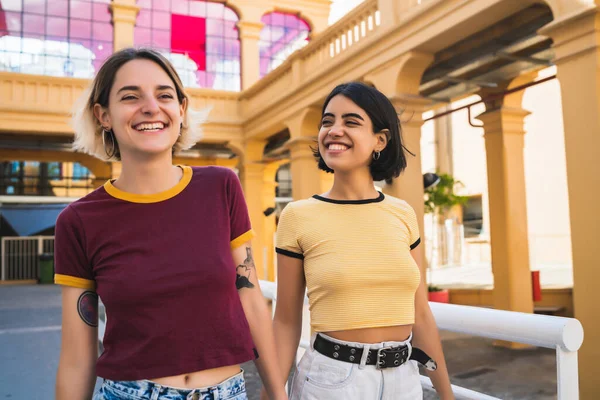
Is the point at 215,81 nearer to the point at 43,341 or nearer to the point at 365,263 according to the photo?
the point at 43,341

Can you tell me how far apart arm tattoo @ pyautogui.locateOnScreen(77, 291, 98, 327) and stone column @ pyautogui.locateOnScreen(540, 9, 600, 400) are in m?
4.45

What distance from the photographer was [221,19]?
49.9 feet

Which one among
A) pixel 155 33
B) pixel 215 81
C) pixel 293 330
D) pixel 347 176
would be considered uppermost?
pixel 155 33

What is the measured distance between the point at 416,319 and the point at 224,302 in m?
0.67

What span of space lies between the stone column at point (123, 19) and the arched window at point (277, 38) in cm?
342

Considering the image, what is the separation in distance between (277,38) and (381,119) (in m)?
14.7

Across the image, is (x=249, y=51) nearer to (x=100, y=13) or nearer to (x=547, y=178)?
(x=100, y=13)

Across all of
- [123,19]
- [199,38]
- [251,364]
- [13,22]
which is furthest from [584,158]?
[13,22]

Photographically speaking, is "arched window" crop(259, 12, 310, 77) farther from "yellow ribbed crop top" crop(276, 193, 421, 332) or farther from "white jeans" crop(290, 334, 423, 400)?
"white jeans" crop(290, 334, 423, 400)

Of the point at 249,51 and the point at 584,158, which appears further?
the point at 249,51

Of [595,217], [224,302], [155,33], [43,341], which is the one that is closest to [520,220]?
[595,217]

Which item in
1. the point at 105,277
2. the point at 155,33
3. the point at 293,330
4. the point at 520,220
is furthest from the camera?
the point at 155,33

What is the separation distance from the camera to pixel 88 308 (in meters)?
1.37

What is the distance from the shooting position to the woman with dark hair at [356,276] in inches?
59.4
